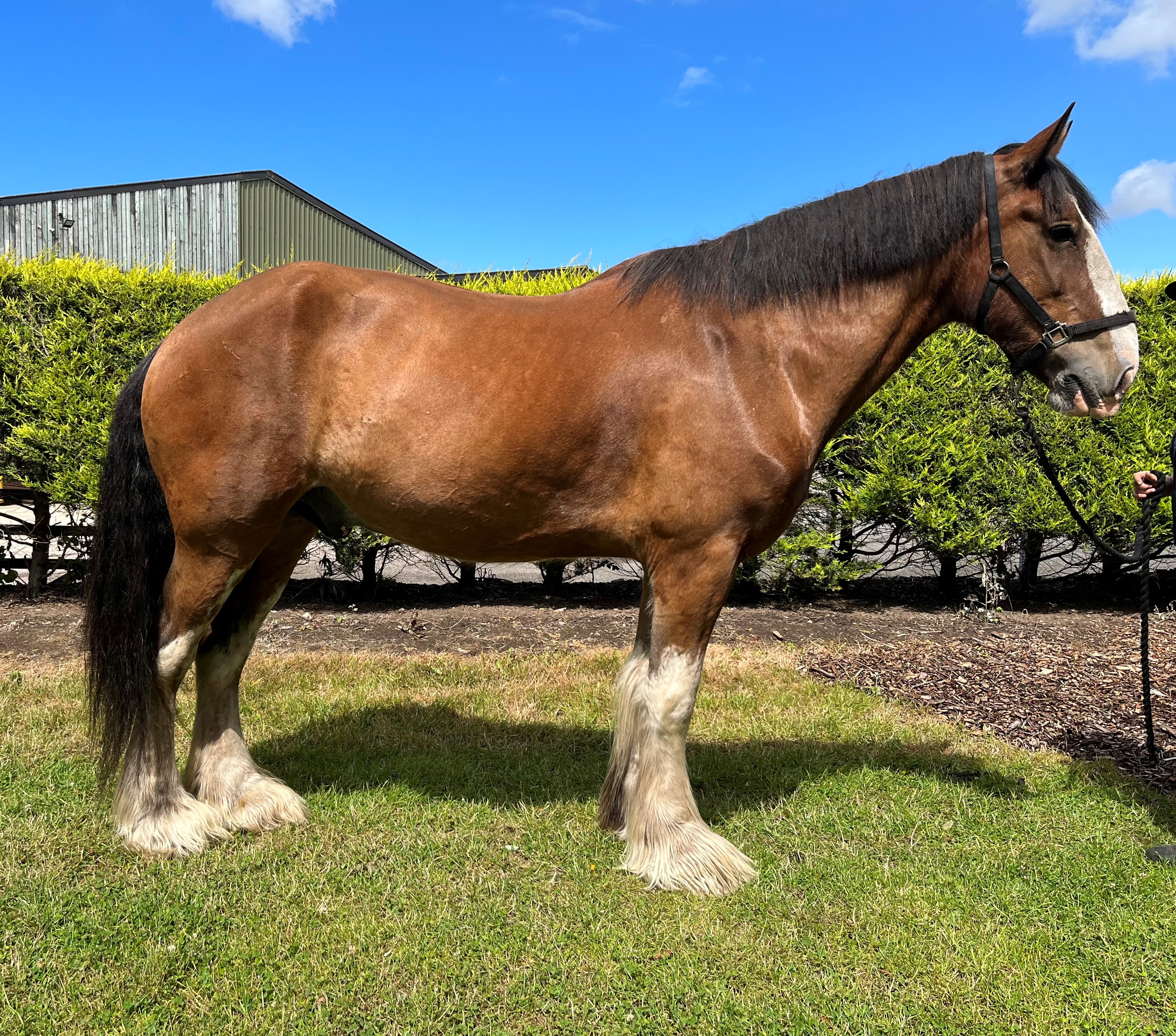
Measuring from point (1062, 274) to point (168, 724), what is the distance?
12.2ft

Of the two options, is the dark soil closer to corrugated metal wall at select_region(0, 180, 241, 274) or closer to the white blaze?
the white blaze

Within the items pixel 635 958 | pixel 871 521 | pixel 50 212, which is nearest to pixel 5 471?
pixel 635 958

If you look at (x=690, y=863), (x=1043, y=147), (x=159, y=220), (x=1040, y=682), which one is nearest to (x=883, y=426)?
(x=1040, y=682)

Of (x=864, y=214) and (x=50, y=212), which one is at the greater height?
(x=50, y=212)

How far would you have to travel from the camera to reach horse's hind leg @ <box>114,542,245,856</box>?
118 inches

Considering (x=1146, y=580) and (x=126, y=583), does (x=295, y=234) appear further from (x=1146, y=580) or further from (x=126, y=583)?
(x=1146, y=580)

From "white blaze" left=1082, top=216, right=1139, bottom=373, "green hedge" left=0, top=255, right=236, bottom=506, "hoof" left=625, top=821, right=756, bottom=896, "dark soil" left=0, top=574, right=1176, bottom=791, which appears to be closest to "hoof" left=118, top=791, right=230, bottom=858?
"hoof" left=625, top=821, right=756, bottom=896

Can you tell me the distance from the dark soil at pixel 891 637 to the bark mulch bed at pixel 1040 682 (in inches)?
0.5

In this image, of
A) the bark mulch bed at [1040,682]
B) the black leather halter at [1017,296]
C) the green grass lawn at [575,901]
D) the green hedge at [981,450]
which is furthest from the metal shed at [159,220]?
the black leather halter at [1017,296]

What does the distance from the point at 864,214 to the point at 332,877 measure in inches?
124

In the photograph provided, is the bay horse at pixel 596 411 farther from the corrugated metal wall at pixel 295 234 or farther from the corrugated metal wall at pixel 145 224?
the corrugated metal wall at pixel 145 224

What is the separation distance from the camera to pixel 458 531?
9.78 ft

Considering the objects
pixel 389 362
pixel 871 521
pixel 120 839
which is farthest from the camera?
pixel 871 521

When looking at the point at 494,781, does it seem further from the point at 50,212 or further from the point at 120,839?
the point at 50,212
